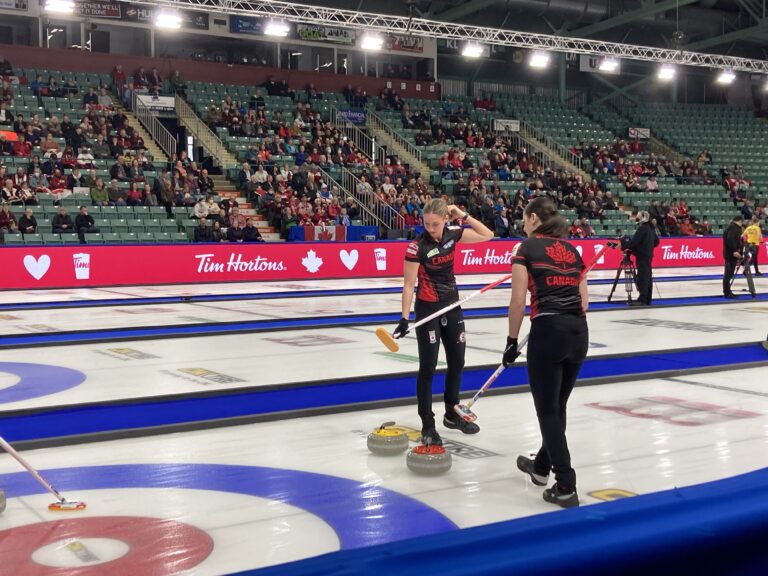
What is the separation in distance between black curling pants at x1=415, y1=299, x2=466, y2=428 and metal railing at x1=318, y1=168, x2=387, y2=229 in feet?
65.6

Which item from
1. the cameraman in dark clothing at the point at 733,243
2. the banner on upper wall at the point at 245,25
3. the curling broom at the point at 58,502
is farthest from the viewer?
the banner on upper wall at the point at 245,25

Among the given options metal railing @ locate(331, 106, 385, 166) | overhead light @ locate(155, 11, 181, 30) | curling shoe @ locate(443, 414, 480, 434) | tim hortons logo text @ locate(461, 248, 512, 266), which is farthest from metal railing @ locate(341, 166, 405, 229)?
curling shoe @ locate(443, 414, 480, 434)

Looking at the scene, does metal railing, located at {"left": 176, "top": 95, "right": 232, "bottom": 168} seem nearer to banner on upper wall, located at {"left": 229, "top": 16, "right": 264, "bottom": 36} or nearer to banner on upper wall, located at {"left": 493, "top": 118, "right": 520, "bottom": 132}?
banner on upper wall, located at {"left": 229, "top": 16, "right": 264, "bottom": 36}

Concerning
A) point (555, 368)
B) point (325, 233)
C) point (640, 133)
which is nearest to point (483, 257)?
point (325, 233)

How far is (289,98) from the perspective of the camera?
33.9 m

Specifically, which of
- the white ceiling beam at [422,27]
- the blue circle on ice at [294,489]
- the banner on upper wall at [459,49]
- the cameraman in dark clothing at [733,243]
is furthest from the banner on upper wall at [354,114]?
the blue circle on ice at [294,489]

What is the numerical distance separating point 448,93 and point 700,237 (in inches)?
681

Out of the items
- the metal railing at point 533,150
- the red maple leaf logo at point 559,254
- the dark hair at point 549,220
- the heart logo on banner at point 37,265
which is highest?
the metal railing at point 533,150

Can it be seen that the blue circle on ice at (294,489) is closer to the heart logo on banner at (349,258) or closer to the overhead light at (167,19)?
the heart logo on banner at (349,258)

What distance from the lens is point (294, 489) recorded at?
5.41m

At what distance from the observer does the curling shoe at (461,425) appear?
22.6 feet

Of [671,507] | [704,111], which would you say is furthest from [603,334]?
[704,111]

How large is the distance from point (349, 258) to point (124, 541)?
66.5 feet

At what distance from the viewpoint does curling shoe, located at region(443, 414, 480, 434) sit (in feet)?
22.6
